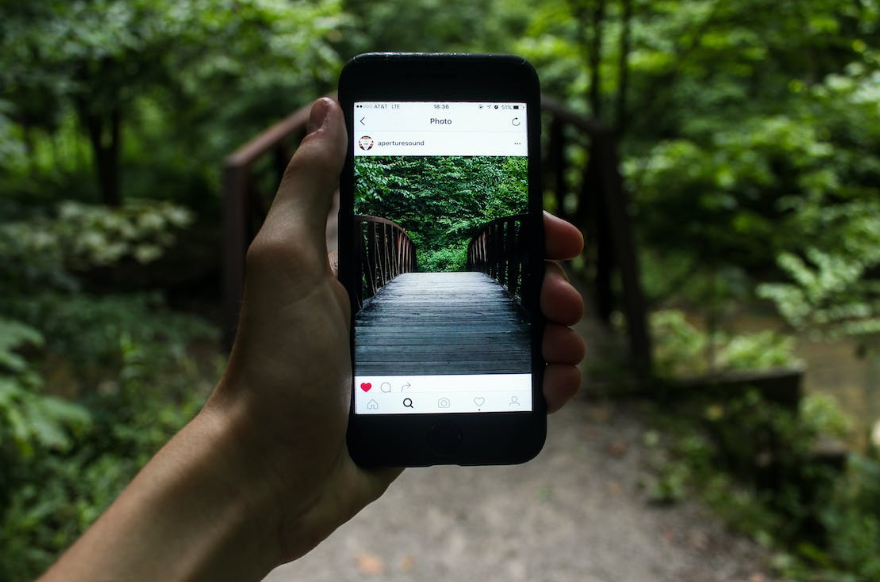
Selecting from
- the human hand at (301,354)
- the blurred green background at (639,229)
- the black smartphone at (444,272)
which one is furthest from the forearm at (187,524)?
the blurred green background at (639,229)

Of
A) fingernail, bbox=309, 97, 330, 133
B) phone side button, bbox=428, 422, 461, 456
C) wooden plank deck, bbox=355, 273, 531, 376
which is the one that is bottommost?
phone side button, bbox=428, 422, 461, 456

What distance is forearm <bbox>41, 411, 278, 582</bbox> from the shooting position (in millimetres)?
712

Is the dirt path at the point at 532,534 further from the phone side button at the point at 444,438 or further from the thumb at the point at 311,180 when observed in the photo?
the thumb at the point at 311,180

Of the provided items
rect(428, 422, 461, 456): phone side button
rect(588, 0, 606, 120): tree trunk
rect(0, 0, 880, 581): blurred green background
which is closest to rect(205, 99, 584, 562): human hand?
rect(428, 422, 461, 456): phone side button

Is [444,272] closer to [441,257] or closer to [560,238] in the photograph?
[441,257]

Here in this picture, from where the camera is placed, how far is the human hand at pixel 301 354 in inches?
34.2

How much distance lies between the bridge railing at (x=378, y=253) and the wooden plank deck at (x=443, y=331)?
0.02 m

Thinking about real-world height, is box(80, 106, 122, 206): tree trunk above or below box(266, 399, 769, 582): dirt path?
above

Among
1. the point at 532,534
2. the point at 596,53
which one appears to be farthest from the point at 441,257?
the point at 596,53

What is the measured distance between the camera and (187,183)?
632cm

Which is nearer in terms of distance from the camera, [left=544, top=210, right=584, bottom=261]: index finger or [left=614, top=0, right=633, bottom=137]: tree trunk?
[left=544, top=210, right=584, bottom=261]: index finger

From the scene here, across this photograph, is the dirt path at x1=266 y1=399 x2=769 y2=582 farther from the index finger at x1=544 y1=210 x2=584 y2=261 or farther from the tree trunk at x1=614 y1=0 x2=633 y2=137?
the tree trunk at x1=614 y1=0 x2=633 y2=137

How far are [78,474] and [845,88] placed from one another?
3.48m

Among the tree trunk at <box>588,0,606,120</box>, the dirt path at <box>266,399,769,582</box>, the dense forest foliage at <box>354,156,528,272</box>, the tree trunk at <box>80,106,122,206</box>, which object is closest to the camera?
the dense forest foliage at <box>354,156,528,272</box>
